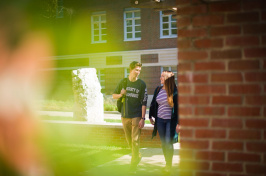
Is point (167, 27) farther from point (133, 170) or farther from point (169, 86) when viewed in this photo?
point (133, 170)

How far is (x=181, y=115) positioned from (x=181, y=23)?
0.64 meters

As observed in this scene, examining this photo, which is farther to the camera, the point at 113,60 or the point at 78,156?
the point at 113,60

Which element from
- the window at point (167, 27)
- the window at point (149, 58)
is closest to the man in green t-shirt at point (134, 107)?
the window at point (149, 58)

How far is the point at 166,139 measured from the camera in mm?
5625

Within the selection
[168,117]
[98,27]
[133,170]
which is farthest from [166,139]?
[98,27]

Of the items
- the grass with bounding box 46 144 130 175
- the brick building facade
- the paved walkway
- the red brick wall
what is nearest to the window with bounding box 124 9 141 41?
the brick building facade

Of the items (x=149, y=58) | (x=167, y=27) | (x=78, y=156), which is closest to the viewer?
(x=78, y=156)

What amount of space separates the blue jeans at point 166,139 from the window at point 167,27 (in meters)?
17.8

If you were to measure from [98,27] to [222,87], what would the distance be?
24762 mm

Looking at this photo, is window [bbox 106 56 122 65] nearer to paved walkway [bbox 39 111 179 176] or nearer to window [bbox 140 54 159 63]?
window [bbox 140 54 159 63]

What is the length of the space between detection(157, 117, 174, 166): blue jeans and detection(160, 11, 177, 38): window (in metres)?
17.8

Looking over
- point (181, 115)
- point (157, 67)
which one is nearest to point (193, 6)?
point (181, 115)

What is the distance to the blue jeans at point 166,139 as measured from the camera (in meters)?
5.55

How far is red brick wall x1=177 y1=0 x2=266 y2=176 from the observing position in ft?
6.61
